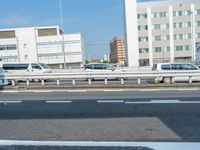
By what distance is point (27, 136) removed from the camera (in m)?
6.41

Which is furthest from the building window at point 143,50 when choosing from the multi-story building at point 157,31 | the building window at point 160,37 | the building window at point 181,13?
the building window at point 181,13

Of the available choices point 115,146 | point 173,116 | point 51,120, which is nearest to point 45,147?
point 115,146

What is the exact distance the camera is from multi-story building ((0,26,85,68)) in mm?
96812

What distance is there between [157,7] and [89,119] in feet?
250

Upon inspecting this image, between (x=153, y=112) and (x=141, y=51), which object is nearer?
(x=153, y=112)

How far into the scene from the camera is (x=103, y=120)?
7828 mm

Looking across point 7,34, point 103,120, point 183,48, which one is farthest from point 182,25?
point 103,120

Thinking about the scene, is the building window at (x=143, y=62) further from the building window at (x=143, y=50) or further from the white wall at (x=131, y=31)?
the building window at (x=143, y=50)

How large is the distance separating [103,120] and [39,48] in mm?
93538

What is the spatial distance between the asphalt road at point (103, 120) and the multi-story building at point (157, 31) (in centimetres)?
6929

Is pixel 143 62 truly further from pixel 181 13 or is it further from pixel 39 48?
pixel 39 48

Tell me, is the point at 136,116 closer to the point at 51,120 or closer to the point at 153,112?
the point at 153,112

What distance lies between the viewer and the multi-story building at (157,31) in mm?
79000

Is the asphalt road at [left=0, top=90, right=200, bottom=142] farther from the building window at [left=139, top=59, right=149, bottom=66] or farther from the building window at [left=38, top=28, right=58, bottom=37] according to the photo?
the building window at [left=38, top=28, right=58, bottom=37]
